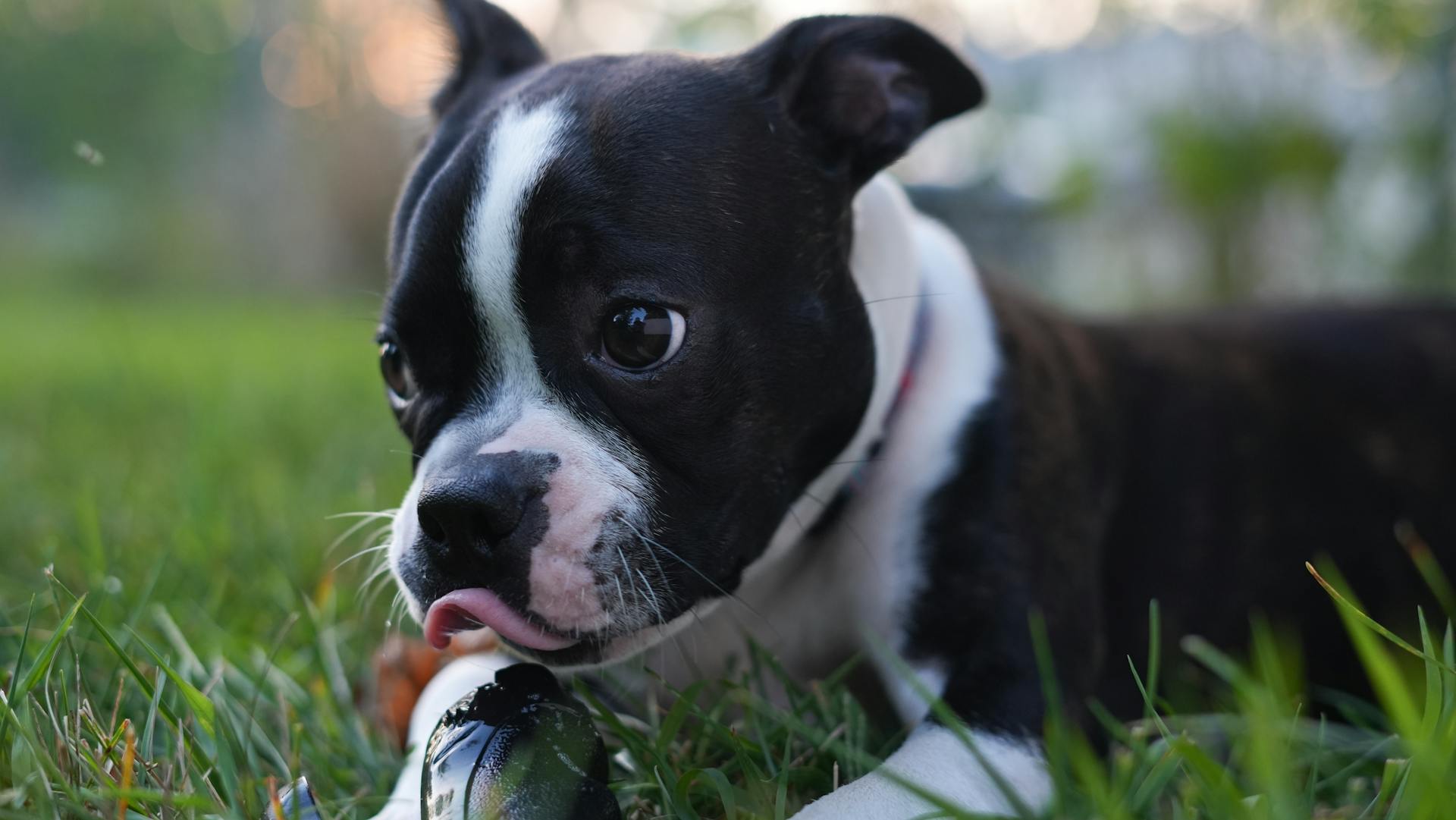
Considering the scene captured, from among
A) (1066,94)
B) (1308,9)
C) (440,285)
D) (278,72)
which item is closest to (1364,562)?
(440,285)

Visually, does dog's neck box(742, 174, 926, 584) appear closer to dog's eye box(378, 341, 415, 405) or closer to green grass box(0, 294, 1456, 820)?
green grass box(0, 294, 1456, 820)

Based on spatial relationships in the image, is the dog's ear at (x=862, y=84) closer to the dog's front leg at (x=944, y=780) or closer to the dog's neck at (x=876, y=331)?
the dog's neck at (x=876, y=331)

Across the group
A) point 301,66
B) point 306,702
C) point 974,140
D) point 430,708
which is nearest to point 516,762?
point 430,708

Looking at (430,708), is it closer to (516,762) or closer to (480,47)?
(516,762)

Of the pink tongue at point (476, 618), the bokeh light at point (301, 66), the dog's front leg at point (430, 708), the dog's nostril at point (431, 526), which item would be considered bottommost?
the bokeh light at point (301, 66)

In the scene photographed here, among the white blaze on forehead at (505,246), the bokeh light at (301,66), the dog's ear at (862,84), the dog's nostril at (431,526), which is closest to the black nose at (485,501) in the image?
the dog's nostril at (431,526)

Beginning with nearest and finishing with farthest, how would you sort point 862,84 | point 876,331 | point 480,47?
point 876,331, point 862,84, point 480,47

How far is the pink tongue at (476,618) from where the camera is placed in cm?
178

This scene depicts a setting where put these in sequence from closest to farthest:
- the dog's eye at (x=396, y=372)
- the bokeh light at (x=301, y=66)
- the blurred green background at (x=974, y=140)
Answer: the dog's eye at (x=396, y=372)
the blurred green background at (x=974, y=140)
the bokeh light at (x=301, y=66)

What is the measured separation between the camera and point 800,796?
183 centimetres

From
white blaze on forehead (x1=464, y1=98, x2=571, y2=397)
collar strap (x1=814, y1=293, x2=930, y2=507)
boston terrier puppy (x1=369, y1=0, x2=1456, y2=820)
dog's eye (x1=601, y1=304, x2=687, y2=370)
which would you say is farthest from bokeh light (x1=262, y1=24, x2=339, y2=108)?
dog's eye (x1=601, y1=304, x2=687, y2=370)

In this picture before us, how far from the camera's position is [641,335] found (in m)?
1.87

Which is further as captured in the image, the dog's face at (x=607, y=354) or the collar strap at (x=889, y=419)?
the collar strap at (x=889, y=419)

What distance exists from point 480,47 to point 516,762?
1673 mm
